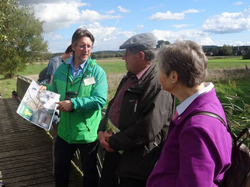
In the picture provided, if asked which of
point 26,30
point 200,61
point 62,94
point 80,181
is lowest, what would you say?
point 80,181

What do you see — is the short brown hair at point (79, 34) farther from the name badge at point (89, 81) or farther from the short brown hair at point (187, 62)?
the short brown hair at point (187, 62)

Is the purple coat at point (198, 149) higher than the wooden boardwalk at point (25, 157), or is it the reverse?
the purple coat at point (198, 149)

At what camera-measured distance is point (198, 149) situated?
Answer: 1.18 meters

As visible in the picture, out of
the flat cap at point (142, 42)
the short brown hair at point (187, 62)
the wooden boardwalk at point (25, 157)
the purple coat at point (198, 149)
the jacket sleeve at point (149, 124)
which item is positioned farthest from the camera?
the wooden boardwalk at point (25, 157)

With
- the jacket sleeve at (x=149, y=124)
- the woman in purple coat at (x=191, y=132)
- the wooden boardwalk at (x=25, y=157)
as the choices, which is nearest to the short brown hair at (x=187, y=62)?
the woman in purple coat at (x=191, y=132)

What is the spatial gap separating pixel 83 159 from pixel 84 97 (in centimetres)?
73

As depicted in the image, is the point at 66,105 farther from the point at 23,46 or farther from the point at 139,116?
the point at 23,46

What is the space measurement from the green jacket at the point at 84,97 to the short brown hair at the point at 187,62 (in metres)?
1.45

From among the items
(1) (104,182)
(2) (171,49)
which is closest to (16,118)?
(1) (104,182)

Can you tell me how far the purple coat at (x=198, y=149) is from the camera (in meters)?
1.18

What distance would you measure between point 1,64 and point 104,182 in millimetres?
29499

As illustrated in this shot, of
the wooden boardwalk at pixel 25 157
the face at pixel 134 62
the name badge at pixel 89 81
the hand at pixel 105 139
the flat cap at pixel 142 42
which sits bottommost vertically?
the wooden boardwalk at pixel 25 157

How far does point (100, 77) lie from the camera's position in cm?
287

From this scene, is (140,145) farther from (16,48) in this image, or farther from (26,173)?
(16,48)
